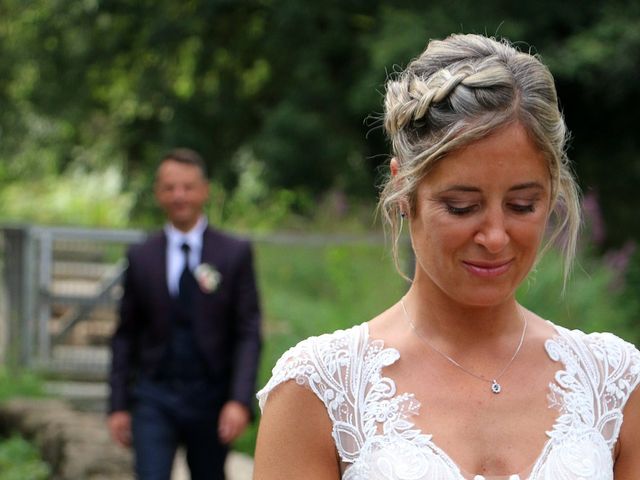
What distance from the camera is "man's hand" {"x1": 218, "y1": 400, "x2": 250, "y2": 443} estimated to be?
6.40 metres

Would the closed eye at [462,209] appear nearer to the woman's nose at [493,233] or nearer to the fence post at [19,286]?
the woman's nose at [493,233]

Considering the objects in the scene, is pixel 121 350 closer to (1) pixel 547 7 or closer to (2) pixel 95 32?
(1) pixel 547 7

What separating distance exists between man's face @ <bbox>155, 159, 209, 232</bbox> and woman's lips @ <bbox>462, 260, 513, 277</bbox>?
4.40 metres

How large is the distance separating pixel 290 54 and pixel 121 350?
7774mm

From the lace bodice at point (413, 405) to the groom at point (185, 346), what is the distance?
378 centimetres

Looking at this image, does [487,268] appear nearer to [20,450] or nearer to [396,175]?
[396,175]

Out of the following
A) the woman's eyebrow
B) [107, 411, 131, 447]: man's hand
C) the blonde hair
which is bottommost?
[107, 411, 131, 447]: man's hand

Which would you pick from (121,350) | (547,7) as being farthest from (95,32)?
(121,350)

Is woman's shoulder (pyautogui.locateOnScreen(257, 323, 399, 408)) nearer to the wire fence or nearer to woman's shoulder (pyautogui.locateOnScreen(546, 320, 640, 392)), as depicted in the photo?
woman's shoulder (pyautogui.locateOnScreen(546, 320, 640, 392))

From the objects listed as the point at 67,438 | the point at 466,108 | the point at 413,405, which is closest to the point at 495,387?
the point at 413,405

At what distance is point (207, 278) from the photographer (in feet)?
21.7

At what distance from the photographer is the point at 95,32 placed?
47.5 feet

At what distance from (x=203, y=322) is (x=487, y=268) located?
4.15 metres

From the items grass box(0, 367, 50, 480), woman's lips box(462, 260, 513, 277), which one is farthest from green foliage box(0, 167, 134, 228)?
woman's lips box(462, 260, 513, 277)
